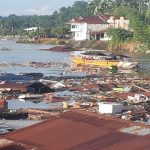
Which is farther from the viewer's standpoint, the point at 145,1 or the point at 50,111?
the point at 145,1

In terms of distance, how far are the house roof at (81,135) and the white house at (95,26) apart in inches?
3282

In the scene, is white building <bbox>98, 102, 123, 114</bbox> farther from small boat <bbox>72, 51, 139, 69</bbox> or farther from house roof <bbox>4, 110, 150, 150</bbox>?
small boat <bbox>72, 51, 139, 69</bbox>

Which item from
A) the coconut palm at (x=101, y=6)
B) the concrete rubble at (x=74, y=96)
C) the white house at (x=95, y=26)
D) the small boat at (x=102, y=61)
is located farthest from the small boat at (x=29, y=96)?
the coconut palm at (x=101, y=6)

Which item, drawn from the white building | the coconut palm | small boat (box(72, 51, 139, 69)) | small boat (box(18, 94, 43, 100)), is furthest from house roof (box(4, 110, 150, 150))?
the coconut palm

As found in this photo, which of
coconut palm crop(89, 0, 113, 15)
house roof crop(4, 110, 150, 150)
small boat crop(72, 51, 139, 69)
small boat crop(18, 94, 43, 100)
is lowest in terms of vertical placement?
small boat crop(72, 51, 139, 69)

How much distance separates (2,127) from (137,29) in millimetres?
66015

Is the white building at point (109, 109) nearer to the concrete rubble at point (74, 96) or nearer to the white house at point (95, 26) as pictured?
the concrete rubble at point (74, 96)

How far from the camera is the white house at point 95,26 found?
99.2 metres

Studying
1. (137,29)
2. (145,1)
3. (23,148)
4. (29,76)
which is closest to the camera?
(23,148)

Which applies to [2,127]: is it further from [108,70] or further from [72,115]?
[108,70]

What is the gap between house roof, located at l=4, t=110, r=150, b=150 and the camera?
43.3 ft

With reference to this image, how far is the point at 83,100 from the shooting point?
2900 centimetres

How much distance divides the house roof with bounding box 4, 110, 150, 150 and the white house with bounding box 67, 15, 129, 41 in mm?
83356

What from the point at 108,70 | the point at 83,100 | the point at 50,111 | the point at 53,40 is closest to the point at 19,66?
the point at 108,70
